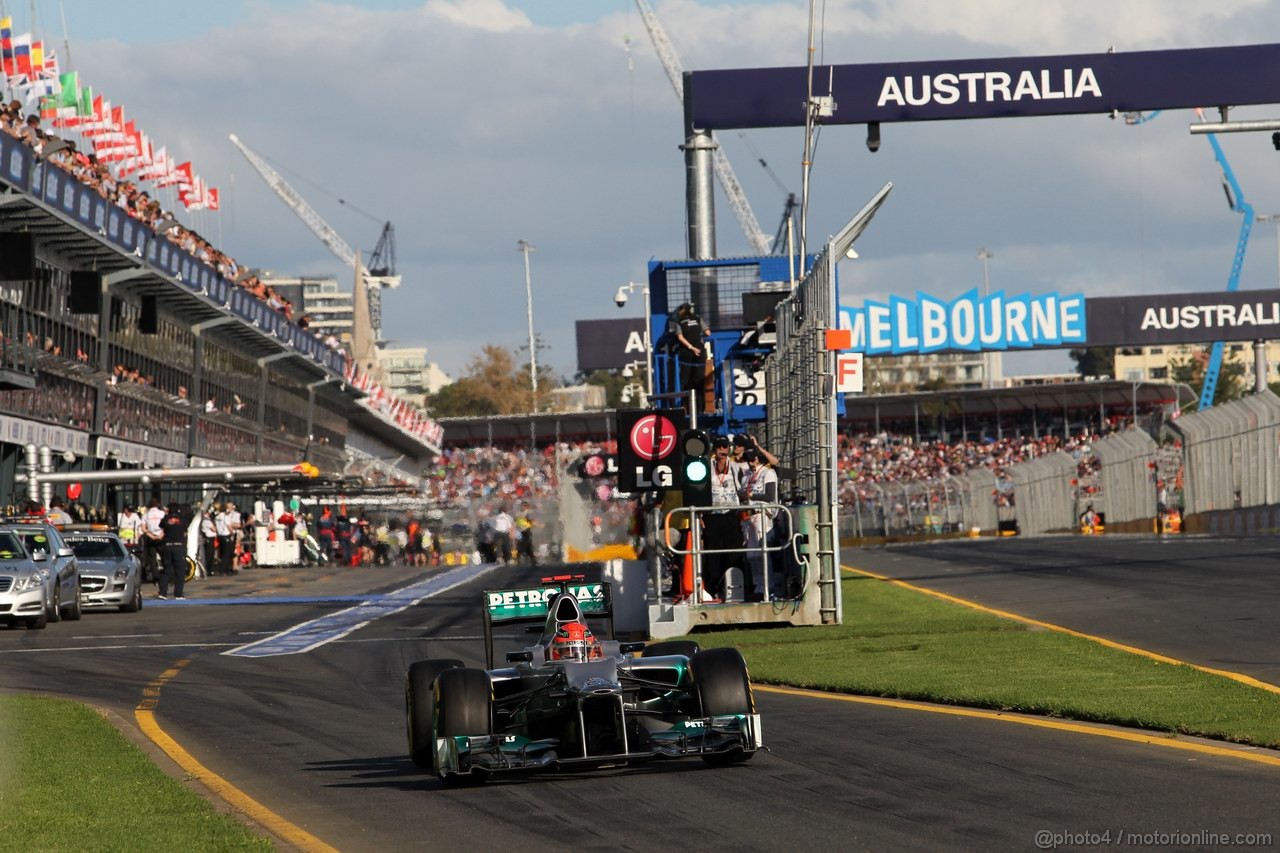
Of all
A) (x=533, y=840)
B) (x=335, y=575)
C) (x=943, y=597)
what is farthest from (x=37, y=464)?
(x=533, y=840)

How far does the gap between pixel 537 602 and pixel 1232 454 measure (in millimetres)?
28761

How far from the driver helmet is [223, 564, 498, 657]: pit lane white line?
436 inches

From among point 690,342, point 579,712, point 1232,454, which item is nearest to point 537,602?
point 579,712

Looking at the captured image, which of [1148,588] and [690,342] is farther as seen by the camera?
[690,342]

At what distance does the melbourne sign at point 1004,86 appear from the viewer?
81.6 ft

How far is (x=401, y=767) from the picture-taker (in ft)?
35.6

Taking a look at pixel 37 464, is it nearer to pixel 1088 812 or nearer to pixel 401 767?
pixel 401 767

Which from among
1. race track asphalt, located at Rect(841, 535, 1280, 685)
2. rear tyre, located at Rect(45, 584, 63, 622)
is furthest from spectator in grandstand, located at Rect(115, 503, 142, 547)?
race track asphalt, located at Rect(841, 535, 1280, 685)

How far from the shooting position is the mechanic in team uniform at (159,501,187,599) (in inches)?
1387

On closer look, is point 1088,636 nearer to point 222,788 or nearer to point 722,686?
point 722,686

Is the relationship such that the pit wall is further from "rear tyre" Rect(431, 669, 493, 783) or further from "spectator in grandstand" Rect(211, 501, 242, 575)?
"rear tyre" Rect(431, 669, 493, 783)

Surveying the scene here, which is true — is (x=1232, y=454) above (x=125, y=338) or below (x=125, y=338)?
below

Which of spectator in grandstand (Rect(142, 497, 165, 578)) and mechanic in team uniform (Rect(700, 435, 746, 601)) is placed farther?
spectator in grandstand (Rect(142, 497, 165, 578))

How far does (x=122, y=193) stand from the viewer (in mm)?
46438
